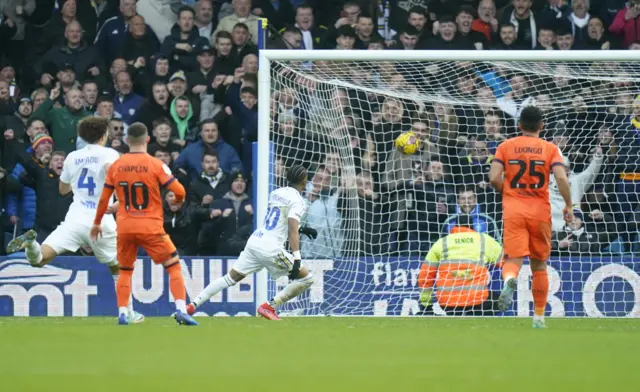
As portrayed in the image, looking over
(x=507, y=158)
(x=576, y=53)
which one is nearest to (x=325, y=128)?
(x=576, y=53)

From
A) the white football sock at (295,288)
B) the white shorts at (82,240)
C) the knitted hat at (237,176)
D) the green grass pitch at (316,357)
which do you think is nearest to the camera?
the green grass pitch at (316,357)

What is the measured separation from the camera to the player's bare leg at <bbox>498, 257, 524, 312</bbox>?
10414 millimetres

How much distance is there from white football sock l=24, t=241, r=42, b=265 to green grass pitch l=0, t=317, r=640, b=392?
2.91 ft

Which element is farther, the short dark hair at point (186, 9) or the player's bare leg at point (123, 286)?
the short dark hair at point (186, 9)

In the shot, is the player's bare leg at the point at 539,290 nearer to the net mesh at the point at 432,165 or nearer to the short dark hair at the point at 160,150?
the net mesh at the point at 432,165

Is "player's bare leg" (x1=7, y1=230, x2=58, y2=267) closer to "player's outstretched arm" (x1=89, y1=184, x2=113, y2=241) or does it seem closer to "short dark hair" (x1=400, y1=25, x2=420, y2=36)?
"player's outstretched arm" (x1=89, y1=184, x2=113, y2=241)

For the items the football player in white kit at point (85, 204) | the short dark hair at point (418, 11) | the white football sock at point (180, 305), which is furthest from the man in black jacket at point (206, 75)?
the white football sock at point (180, 305)

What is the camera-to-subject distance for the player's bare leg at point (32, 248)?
12.0 metres

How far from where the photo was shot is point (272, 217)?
12.7 meters

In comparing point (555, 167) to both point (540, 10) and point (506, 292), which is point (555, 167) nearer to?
point (506, 292)

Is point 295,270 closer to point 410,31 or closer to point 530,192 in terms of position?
point 530,192

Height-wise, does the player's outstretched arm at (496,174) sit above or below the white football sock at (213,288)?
above

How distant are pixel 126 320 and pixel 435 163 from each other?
202 inches

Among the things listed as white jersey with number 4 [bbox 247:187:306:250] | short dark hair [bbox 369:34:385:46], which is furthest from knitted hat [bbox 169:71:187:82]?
white jersey with number 4 [bbox 247:187:306:250]
